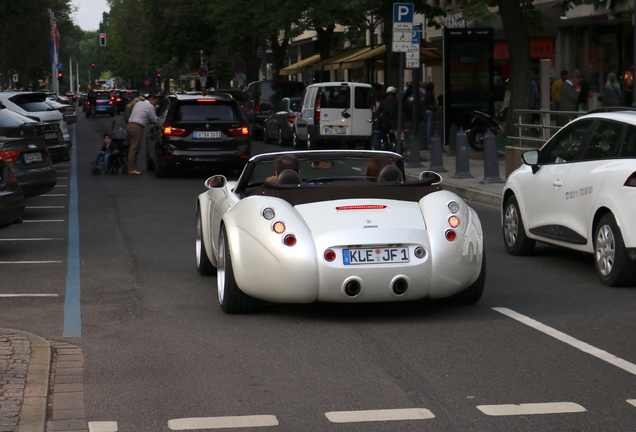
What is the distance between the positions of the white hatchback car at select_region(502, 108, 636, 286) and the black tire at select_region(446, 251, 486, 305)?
4.73ft

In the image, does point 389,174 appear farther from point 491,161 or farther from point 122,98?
point 122,98

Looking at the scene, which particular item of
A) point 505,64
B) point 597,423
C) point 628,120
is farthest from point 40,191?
point 505,64

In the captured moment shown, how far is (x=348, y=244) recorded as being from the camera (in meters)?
7.48

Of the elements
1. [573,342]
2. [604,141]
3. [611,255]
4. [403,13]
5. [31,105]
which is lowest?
[573,342]

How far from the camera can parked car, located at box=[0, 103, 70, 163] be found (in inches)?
692

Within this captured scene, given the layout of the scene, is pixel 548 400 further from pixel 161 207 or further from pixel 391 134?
pixel 391 134

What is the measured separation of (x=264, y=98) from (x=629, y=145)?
30.3 metres

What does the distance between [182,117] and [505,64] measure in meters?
21.9

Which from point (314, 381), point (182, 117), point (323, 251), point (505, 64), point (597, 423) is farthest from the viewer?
point (505, 64)

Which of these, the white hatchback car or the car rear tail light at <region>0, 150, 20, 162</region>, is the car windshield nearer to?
the car rear tail light at <region>0, 150, 20, 162</region>

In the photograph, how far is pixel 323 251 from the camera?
7.50 m

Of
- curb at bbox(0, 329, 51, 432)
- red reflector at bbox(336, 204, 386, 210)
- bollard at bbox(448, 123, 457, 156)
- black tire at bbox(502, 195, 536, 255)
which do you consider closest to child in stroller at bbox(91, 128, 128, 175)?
bollard at bbox(448, 123, 457, 156)

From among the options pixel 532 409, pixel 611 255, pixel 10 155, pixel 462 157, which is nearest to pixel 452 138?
pixel 462 157

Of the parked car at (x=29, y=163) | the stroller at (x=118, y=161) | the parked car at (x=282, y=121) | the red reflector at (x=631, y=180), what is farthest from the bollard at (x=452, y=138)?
the red reflector at (x=631, y=180)
